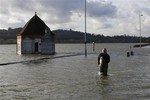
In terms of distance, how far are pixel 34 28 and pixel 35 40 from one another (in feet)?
8.90

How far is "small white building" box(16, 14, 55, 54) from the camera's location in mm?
64062

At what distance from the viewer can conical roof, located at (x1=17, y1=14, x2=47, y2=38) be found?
216 feet

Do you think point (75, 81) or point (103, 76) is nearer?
point (75, 81)

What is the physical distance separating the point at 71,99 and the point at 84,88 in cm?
336

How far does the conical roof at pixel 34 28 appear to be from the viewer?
65750mm

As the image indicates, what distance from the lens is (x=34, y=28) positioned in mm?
66875

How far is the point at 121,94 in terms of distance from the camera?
1617 centimetres

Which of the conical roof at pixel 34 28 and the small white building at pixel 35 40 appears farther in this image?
the conical roof at pixel 34 28

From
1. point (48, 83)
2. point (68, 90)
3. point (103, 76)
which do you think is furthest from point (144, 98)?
point (103, 76)

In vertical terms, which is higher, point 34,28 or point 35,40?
point 34,28

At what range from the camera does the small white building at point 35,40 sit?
64062 mm

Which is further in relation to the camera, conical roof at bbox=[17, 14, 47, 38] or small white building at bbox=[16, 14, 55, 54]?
conical roof at bbox=[17, 14, 47, 38]

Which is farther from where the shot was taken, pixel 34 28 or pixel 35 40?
pixel 34 28

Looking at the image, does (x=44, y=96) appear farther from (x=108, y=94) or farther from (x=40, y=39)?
(x=40, y=39)
